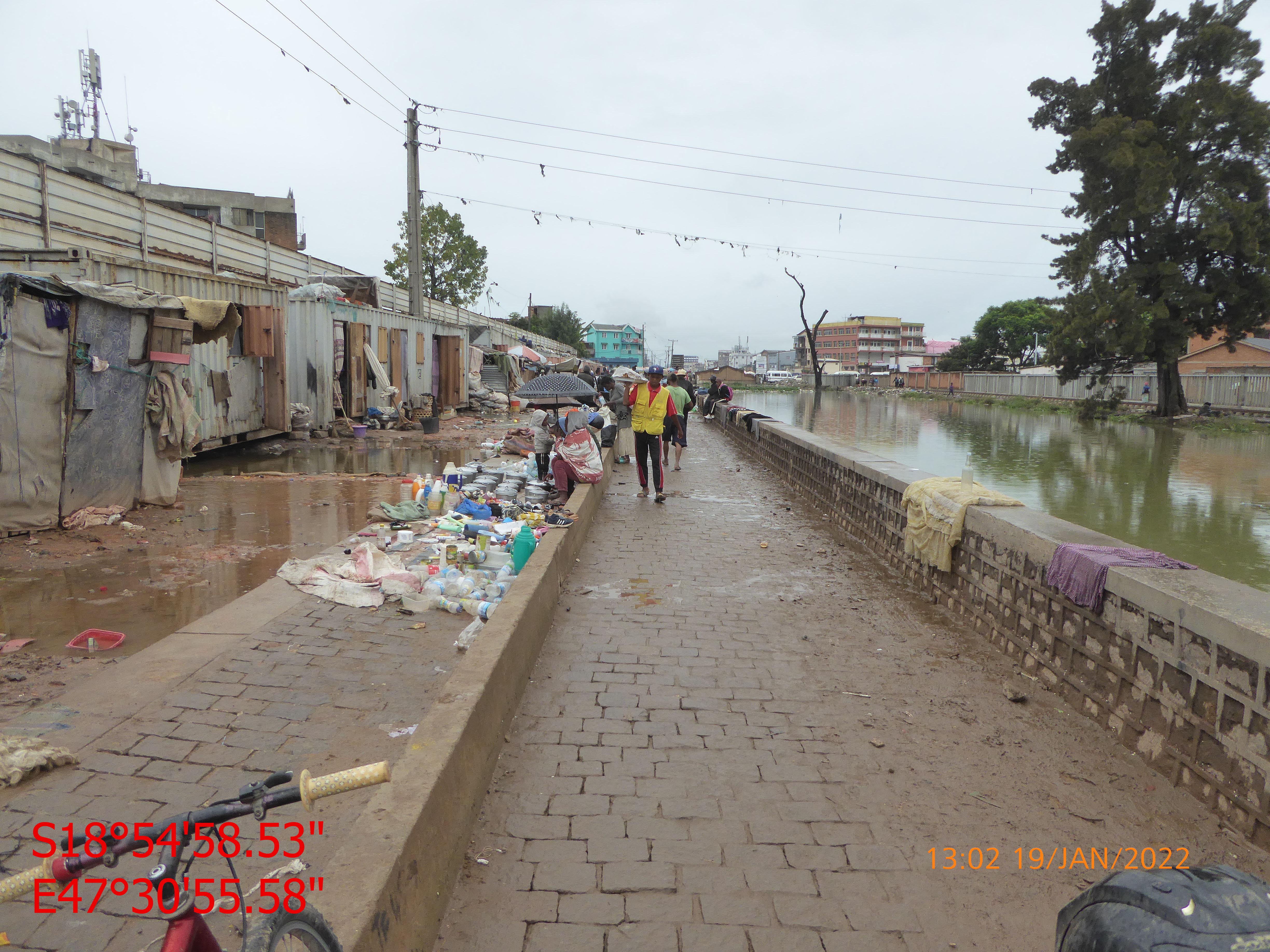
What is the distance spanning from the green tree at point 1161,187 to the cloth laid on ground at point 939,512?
22.7 metres

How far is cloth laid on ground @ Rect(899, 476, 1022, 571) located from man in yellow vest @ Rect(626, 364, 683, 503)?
154 inches

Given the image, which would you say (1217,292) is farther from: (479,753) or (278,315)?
(479,753)

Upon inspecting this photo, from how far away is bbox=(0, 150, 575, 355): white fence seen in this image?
34.7 ft

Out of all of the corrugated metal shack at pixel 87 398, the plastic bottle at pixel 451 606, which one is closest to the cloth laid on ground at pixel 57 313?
the corrugated metal shack at pixel 87 398

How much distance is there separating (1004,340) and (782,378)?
25.6 meters

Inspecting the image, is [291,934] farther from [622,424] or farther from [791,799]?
[622,424]

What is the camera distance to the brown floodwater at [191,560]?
4844mm

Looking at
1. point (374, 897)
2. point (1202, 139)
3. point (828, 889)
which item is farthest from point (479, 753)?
point (1202, 139)

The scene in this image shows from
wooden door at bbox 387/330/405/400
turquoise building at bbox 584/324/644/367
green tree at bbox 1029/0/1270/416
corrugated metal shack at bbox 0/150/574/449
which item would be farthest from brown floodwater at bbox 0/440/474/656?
turquoise building at bbox 584/324/644/367

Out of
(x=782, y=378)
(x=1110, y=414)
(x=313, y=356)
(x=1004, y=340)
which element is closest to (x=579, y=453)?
(x=313, y=356)

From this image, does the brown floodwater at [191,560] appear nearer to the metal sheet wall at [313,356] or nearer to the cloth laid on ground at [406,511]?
the cloth laid on ground at [406,511]

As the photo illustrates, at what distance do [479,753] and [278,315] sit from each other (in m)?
12.0

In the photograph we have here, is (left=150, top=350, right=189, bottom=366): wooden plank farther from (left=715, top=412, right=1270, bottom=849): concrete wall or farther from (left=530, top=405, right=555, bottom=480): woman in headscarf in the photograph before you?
(left=715, top=412, right=1270, bottom=849): concrete wall
